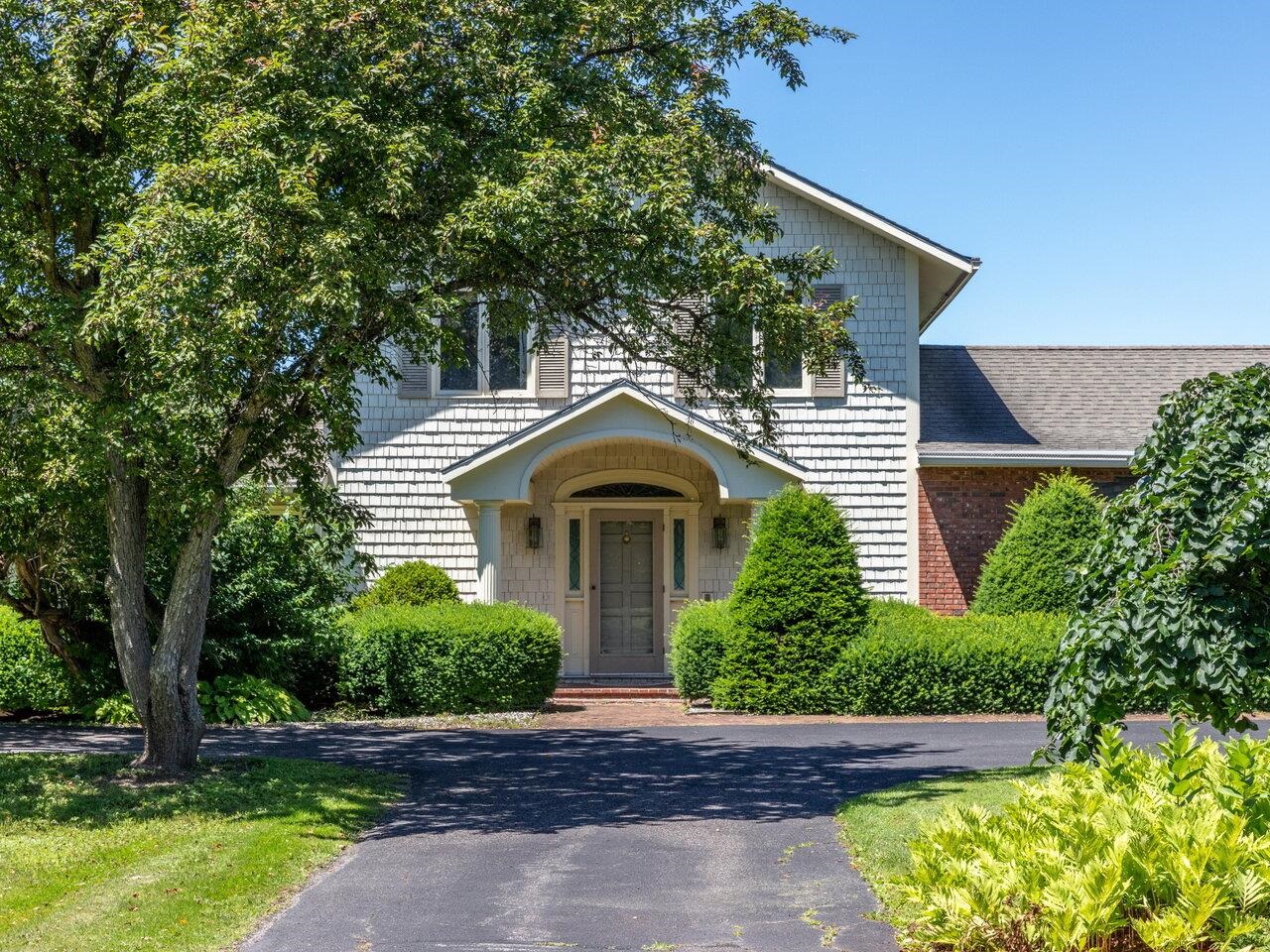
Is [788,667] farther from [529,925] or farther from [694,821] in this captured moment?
[529,925]

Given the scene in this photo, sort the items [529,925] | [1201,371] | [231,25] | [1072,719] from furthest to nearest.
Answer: [1201,371] → [231,25] → [1072,719] → [529,925]

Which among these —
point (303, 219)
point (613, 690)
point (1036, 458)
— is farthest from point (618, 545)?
point (303, 219)

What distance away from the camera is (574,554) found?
63.0 ft

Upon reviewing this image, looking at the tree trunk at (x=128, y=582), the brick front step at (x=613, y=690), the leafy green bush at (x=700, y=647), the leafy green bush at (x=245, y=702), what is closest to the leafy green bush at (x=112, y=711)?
the leafy green bush at (x=245, y=702)

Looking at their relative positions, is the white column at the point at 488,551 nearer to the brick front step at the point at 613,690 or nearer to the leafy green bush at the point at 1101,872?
the brick front step at the point at 613,690

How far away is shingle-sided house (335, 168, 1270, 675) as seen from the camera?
17734 millimetres

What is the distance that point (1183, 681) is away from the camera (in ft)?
22.3

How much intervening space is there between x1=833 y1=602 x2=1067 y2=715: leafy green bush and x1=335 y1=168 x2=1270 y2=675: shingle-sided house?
9.59 feet

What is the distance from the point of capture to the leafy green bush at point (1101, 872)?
191 inches

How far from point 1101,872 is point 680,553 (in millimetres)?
14273

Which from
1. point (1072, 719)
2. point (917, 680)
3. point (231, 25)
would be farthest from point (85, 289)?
point (917, 680)

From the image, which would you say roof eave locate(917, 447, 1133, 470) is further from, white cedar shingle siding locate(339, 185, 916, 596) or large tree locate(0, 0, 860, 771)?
large tree locate(0, 0, 860, 771)

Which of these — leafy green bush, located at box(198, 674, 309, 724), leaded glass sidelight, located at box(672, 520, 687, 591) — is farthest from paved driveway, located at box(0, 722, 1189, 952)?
leaded glass sidelight, located at box(672, 520, 687, 591)

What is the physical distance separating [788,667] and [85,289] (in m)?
8.76
